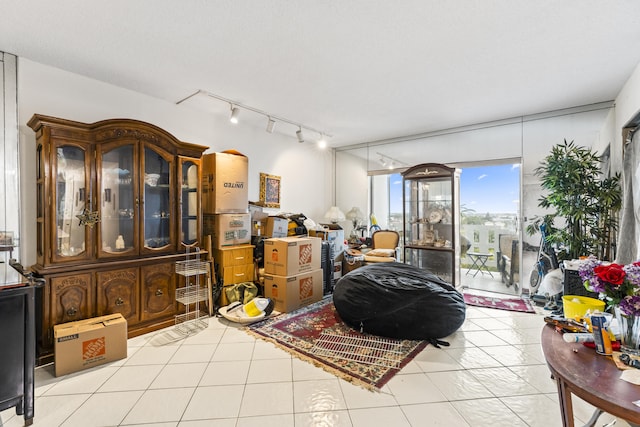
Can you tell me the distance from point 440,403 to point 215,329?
7.50 feet

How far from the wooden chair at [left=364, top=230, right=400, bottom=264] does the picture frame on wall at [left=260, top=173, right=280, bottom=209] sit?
1766 mm

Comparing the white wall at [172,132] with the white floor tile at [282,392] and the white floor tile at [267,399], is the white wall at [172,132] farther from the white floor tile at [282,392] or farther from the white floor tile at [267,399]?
the white floor tile at [267,399]

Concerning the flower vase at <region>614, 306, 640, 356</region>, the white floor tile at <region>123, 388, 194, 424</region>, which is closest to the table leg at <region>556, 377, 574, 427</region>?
the flower vase at <region>614, 306, 640, 356</region>

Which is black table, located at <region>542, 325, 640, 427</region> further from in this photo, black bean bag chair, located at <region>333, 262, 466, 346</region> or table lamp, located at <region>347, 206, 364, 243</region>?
table lamp, located at <region>347, 206, 364, 243</region>

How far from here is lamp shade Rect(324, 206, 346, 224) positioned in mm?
A: 5602

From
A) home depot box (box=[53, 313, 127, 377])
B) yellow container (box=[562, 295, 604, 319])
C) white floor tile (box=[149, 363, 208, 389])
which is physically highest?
yellow container (box=[562, 295, 604, 319])

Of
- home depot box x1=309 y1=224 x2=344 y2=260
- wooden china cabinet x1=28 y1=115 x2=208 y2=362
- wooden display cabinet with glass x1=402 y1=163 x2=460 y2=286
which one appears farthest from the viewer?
home depot box x1=309 y1=224 x2=344 y2=260

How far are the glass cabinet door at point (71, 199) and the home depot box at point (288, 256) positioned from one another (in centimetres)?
187

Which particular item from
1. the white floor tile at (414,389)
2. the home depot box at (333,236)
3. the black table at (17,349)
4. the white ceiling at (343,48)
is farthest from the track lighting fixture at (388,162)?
the black table at (17,349)

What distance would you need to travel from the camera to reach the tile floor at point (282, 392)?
1.80m

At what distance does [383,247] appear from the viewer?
5.12 m

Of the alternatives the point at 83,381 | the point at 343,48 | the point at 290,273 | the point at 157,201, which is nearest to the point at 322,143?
the point at 290,273

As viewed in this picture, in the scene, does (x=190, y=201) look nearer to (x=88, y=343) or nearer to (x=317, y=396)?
(x=88, y=343)

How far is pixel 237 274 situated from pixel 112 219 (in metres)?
1.50
